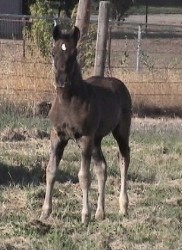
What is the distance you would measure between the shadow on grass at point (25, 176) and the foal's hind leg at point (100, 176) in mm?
1135

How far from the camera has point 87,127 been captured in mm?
7871

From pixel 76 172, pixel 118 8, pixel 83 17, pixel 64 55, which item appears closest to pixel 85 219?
pixel 64 55

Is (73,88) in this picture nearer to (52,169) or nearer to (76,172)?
(52,169)

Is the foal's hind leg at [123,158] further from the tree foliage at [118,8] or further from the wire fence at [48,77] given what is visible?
the tree foliage at [118,8]

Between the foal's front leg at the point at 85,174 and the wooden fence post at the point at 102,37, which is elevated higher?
the wooden fence post at the point at 102,37

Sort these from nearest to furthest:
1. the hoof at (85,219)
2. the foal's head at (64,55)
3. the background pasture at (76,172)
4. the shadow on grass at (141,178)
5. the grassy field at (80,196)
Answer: the grassy field at (80,196)
the background pasture at (76,172)
the foal's head at (64,55)
the hoof at (85,219)
the shadow on grass at (141,178)

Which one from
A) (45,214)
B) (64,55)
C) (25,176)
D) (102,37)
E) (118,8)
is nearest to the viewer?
(64,55)

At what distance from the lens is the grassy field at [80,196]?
730 centimetres

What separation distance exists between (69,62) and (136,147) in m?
4.55

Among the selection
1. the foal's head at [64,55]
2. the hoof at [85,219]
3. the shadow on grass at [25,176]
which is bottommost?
the shadow on grass at [25,176]

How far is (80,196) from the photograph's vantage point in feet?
29.2

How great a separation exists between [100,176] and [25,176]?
1575mm

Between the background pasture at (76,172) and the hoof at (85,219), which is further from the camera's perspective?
the hoof at (85,219)

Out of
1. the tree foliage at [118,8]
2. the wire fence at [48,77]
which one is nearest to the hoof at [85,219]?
the wire fence at [48,77]
